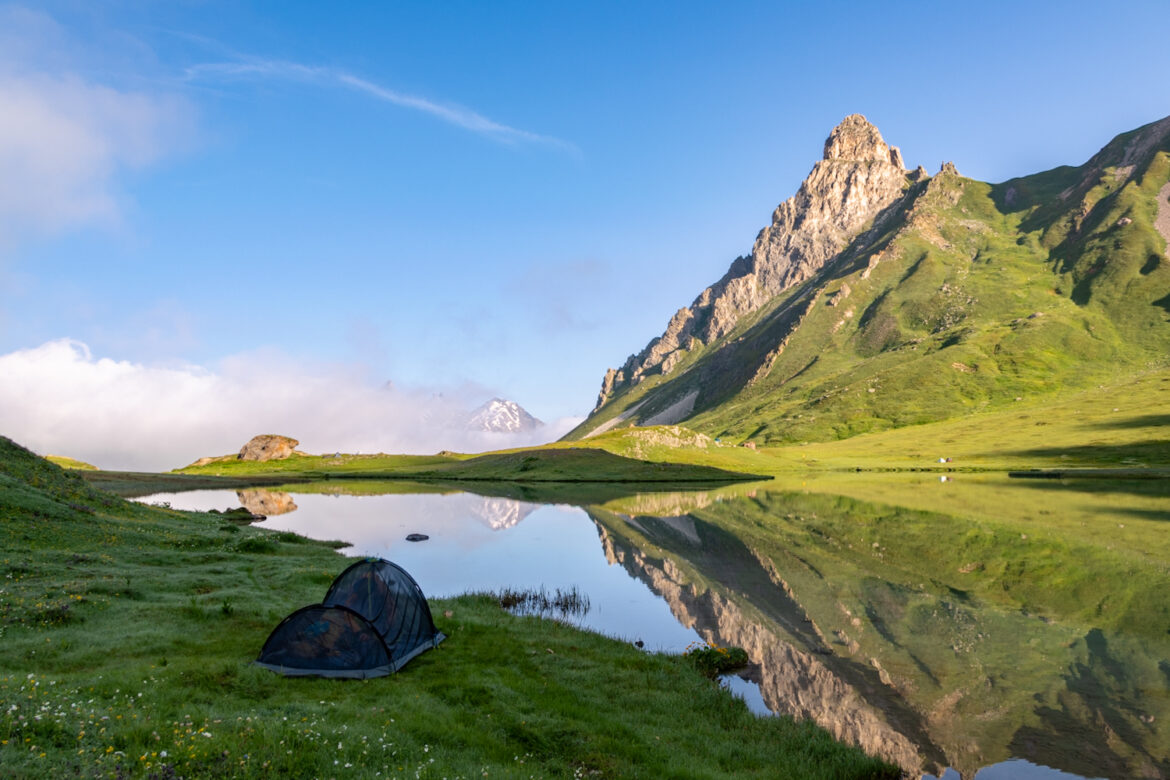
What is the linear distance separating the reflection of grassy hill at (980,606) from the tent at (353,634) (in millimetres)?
15562

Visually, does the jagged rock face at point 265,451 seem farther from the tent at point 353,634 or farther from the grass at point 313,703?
the tent at point 353,634

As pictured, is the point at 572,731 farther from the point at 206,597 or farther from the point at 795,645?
the point at 206,597

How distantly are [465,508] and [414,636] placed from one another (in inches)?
2517

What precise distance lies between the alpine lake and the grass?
3.86 m

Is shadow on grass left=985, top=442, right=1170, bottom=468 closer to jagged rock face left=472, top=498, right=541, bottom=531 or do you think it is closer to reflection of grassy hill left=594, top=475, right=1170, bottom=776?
reflection of grassy hill left=594, top=475, right=1170, bottom=776

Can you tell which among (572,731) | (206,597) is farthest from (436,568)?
(572,731)

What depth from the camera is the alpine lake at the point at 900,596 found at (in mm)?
18031

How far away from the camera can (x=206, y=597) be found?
26719mm

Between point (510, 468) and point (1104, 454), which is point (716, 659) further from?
point (1104, 454)

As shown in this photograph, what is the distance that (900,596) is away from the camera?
33.3 metres

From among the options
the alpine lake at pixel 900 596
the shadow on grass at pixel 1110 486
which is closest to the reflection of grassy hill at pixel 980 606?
the alpine lake at pixel 900 596

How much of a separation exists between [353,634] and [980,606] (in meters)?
30.3

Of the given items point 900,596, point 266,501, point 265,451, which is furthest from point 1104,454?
point 265,451

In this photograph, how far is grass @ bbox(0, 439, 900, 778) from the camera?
1214 cm
